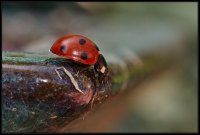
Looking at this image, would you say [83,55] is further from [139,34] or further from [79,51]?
[139,34]

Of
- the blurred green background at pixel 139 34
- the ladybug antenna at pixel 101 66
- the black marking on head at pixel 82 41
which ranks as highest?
the black marking on head at pixel 82 41

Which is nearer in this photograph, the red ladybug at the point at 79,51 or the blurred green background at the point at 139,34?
the red ladybug at the point at 79,51

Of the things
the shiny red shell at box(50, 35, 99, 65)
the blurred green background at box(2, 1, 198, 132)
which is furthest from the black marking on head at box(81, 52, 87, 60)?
the blurred green background at box(2, 1, 198, 132)

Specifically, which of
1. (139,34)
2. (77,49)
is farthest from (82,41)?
(139,34)

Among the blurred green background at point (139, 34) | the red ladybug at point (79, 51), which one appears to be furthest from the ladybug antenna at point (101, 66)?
the blurred green background at point (139, 34)

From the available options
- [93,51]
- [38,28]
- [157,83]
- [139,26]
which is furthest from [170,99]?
[93,51]

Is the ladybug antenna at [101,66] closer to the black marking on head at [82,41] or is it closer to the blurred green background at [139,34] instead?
the black marking on head at [82,41]
